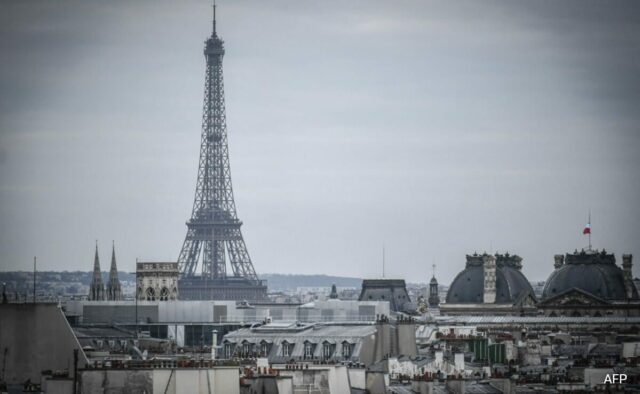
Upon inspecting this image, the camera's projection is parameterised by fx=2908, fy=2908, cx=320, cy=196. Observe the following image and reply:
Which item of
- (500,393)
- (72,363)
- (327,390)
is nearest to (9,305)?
(72,363)

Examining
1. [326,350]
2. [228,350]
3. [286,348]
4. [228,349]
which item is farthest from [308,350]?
[228,349]

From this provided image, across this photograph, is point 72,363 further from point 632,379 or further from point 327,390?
point 632,379

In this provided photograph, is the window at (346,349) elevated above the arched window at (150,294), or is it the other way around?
the arched window at (150,294)

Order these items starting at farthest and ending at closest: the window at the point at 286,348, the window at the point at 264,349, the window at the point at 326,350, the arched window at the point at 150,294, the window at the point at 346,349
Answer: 1. the arched window at the point at 150,294
2. the window at the point at 264,349
3. the window at the point at 286,348
4. the window at the point at 326,350
5. the window at the point at 346,349

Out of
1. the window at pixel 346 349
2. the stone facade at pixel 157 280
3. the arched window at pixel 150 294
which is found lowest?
the window at pixel 346 349

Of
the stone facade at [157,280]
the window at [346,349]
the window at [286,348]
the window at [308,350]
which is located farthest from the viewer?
the stone facade at [157,280]

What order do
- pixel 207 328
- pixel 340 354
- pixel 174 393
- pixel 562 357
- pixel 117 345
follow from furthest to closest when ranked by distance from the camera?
pixel 207 328
pixel 562 357
pixel 117 345
pixel 340 354
pixel 174 393


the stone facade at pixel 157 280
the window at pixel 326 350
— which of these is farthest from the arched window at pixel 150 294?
the window at pixel 326 350

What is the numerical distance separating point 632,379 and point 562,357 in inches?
1417

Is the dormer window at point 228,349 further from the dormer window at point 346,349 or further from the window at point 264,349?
the dormer window at point 346,349

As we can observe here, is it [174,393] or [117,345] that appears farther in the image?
[117,345]

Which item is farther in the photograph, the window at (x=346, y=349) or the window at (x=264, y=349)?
the window at (x=264, y=349)

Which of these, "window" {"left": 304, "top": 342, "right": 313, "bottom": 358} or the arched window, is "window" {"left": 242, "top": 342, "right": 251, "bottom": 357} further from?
the arched window

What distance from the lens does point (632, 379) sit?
2972 inches
